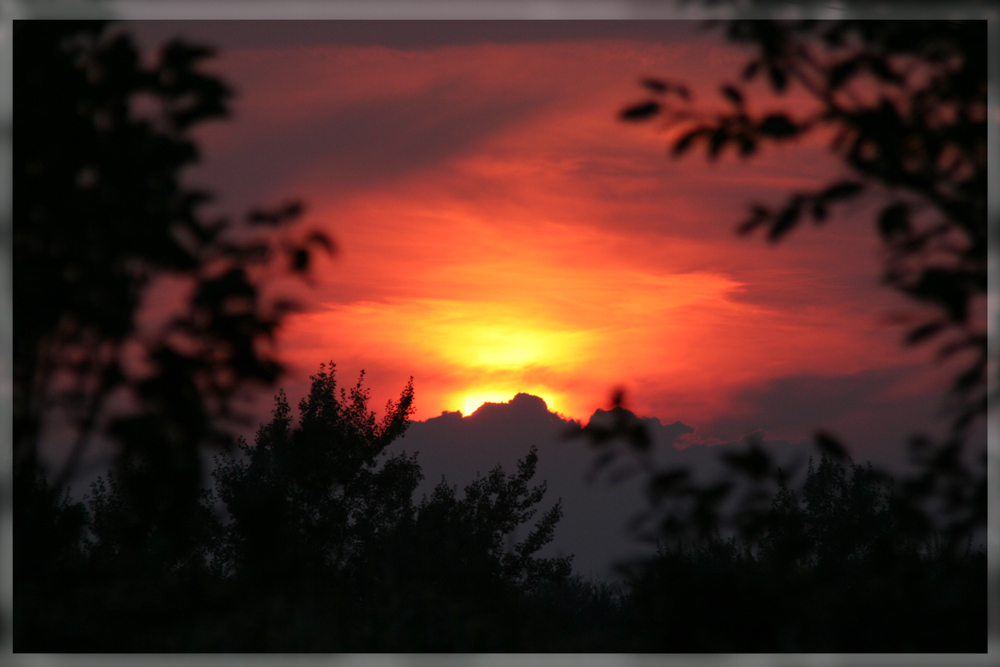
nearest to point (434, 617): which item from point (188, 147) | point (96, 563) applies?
point (96, 563)

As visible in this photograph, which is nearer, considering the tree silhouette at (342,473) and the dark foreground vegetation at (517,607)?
A: the dark foreground vegetation at (517,607)

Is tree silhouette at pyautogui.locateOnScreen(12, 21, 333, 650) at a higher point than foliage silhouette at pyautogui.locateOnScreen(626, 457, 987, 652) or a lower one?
higher

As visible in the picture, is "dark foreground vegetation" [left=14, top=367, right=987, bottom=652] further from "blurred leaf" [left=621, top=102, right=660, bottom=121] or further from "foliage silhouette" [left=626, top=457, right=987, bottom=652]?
"blurred leaf" [left=621, top=102, right=660, bottom=121]

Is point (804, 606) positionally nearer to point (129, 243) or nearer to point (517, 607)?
point (517, 607)

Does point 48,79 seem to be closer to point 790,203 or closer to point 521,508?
point 790,203

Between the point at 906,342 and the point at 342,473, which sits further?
the point at 342,473

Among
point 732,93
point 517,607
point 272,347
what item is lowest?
point 517,607

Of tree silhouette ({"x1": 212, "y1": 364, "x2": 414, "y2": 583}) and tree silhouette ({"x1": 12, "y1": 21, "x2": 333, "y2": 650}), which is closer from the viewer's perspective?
tree silhouette ({"x1": 12, "y1": 21, "x2": 333, "y2": 650})

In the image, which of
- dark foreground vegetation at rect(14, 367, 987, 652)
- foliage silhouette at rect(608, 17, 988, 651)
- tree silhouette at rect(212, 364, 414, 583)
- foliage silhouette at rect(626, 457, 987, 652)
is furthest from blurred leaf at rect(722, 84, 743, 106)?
tree silhouette at rect(212, 364, 414, 583)

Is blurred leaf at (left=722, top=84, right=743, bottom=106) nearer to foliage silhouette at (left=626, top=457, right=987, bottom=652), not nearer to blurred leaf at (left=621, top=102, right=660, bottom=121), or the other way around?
blurred leaf at (left=621, top=102, right=660, bottom=121)

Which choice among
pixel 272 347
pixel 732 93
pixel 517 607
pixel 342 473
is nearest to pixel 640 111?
pixel 732 93

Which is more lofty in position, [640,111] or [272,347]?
[640,111]

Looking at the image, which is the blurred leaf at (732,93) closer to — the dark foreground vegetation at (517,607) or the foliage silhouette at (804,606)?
the dark foreground vegetation at (517,607)

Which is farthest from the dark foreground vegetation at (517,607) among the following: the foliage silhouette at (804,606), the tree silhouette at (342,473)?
the tree silhouette at (342,473)
